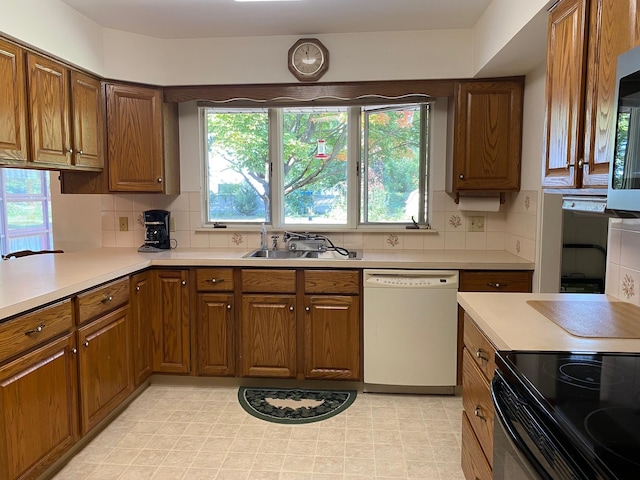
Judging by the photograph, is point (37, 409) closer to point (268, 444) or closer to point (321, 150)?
point (268, 444)

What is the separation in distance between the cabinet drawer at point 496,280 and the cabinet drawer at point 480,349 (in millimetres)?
946

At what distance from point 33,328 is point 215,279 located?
1.18 m

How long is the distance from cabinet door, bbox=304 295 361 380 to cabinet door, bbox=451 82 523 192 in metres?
1.18

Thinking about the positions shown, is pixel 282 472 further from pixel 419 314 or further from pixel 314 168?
pixel 314 168

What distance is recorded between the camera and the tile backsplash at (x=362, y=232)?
330 cm

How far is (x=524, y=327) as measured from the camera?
1509mm

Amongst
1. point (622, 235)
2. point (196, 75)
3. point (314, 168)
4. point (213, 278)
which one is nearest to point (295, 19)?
point (196, 75)

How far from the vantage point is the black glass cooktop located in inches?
32.2

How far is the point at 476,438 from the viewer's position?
1.76m

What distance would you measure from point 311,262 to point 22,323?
1.57 metres

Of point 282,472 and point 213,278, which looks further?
point 213,278

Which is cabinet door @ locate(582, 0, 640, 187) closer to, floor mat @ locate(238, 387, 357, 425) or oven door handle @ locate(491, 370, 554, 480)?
oven door handle @ locate(491, 370, 554, 480)

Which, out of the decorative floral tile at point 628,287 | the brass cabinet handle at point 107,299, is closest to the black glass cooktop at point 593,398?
the decorative floral tile at point 628,287

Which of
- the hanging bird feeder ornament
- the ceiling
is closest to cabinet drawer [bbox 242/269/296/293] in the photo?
the hanging bird feeder ornament
